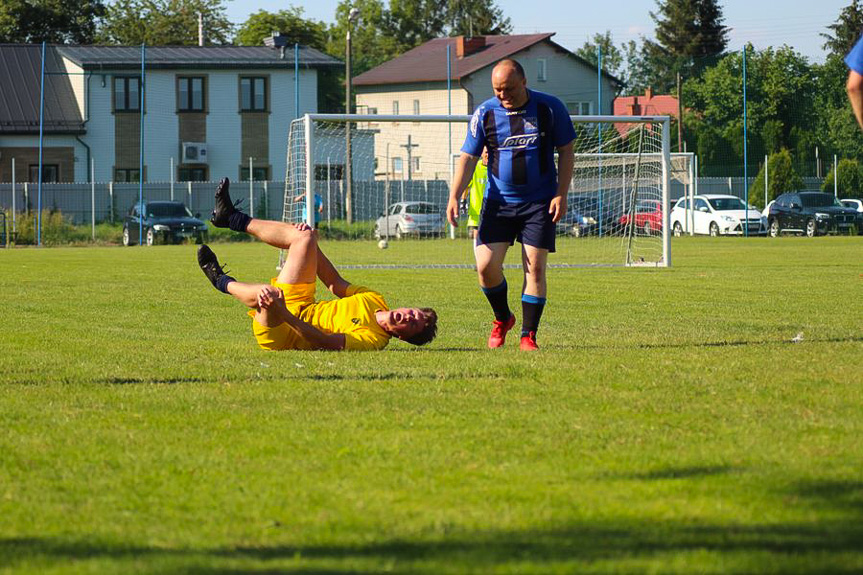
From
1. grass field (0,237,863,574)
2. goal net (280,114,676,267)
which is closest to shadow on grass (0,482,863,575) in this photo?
grass field (0,237,863,574)

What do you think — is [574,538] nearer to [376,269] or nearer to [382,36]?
[376,269]

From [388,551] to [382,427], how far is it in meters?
2.00

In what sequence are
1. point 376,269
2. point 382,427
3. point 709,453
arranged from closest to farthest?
1. point 709,453
2. point 382,427
3. point 376,269

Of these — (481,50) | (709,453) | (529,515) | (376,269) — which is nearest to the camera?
(529,515)

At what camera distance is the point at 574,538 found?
3791mm

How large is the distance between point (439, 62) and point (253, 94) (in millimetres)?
18613

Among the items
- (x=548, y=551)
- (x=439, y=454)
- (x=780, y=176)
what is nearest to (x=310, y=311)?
(x=439, y=454)

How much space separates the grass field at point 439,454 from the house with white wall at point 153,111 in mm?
41858

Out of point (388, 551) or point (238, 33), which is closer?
point (388, 551)

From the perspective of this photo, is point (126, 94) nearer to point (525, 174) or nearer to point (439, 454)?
point (525, 174)

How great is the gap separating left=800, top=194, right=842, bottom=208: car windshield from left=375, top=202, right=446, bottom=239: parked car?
13.3 m

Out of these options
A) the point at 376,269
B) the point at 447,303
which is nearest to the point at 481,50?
the point at 376,269

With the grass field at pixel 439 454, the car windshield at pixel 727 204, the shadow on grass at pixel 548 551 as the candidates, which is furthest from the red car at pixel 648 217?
the shadow on grass at pixel 548 551

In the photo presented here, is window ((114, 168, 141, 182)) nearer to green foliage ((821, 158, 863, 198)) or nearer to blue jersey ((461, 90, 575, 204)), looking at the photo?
green foliage ((821, 158, 863, 198))
